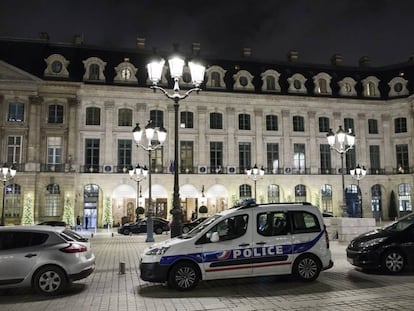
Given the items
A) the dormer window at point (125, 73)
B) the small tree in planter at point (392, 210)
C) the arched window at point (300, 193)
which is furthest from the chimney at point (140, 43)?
the small tree in planter at point (392, 210)

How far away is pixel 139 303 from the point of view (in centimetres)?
820

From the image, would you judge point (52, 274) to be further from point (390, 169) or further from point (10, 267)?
point (390, 169)

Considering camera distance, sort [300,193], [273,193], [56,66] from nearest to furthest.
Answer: [56,66] → [273,193] → [300,193]

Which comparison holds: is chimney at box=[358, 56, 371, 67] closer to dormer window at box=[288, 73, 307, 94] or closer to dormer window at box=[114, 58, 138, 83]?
dormer window at box=[288, 73, 307, 94]

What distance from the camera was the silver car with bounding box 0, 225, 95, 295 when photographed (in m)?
8.84

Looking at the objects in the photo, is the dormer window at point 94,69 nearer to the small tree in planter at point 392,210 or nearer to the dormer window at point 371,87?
the dormer window at point 371,87

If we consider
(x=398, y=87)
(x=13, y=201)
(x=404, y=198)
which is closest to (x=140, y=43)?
(x=13, y=201)

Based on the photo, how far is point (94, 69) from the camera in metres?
39.2

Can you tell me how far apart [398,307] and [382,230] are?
444 cm

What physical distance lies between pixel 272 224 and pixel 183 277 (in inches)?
94.6

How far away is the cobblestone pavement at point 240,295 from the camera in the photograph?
306 inches

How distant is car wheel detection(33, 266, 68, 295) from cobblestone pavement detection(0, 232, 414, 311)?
19cm

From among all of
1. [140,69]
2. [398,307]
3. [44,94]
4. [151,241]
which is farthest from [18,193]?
[398,307]

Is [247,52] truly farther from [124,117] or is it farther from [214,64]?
[124,117]
